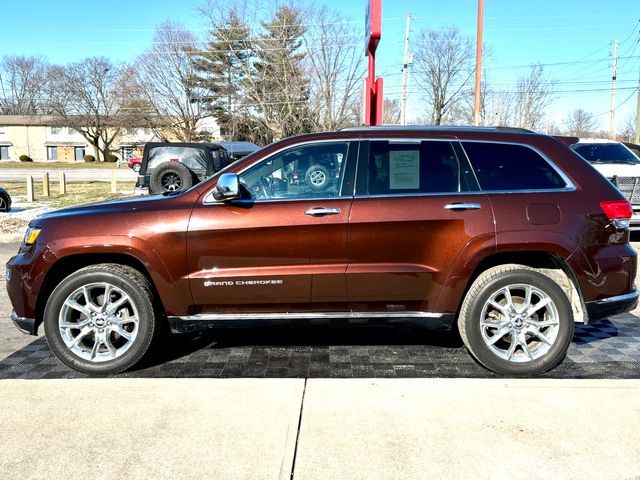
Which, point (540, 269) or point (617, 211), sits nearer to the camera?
point (617, 211)

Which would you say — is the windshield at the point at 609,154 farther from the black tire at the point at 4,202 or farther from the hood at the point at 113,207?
the black tire at the point at 4,202

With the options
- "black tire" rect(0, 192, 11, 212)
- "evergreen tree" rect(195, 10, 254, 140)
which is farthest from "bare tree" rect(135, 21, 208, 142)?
"black tire" rect(0, 192, 11, 212)

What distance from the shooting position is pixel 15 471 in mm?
2660

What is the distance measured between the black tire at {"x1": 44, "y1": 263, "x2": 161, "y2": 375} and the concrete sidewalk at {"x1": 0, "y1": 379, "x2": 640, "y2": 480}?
225mm

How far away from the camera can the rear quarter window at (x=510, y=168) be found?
3961 mm

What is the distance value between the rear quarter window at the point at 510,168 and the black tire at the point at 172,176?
8838mm

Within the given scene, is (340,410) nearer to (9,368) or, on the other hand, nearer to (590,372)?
(590,372)

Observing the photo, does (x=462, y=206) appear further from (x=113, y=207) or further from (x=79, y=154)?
(x=79, y=154)

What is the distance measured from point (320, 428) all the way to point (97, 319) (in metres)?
1.90

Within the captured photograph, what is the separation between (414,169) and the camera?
3.99m

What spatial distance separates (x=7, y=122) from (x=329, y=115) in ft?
183

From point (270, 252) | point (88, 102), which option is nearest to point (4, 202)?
point (270, 252)

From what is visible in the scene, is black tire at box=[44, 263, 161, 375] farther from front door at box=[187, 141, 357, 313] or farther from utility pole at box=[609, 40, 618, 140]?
utility pole at box=[609, 40, 618, 140]

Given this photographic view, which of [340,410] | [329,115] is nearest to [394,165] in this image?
[340,410]
